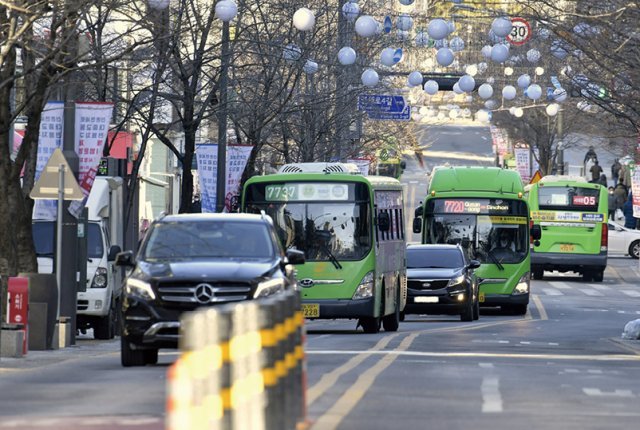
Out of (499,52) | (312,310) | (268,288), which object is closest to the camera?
(268,288)

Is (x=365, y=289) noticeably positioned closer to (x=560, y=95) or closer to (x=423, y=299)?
(x=423, y=299)

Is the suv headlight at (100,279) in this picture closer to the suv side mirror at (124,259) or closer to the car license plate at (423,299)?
the car license plate at (423,299)

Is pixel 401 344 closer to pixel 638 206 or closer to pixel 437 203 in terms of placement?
pixel 437 203

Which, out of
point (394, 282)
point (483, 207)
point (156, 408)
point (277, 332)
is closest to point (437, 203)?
point (483, 207)

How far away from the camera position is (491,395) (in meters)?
15.1

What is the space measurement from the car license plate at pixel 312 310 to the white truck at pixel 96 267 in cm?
318

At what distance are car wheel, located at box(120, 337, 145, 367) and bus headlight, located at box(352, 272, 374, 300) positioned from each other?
9.81 m

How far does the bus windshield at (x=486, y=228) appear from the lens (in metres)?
39.9

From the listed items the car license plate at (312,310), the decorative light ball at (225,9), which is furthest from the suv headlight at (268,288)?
the decorative light ball at (225,9)

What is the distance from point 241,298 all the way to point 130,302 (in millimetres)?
1246

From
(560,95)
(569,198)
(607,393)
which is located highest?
(560,95)

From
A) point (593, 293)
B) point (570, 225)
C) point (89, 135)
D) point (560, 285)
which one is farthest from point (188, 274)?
point (570, 225)

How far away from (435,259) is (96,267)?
9381mm

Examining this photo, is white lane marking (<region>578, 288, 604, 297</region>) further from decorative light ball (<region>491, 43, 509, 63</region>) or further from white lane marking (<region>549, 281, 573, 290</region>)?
decorative light ball (<region>491, 43, 509, 63</region>)
